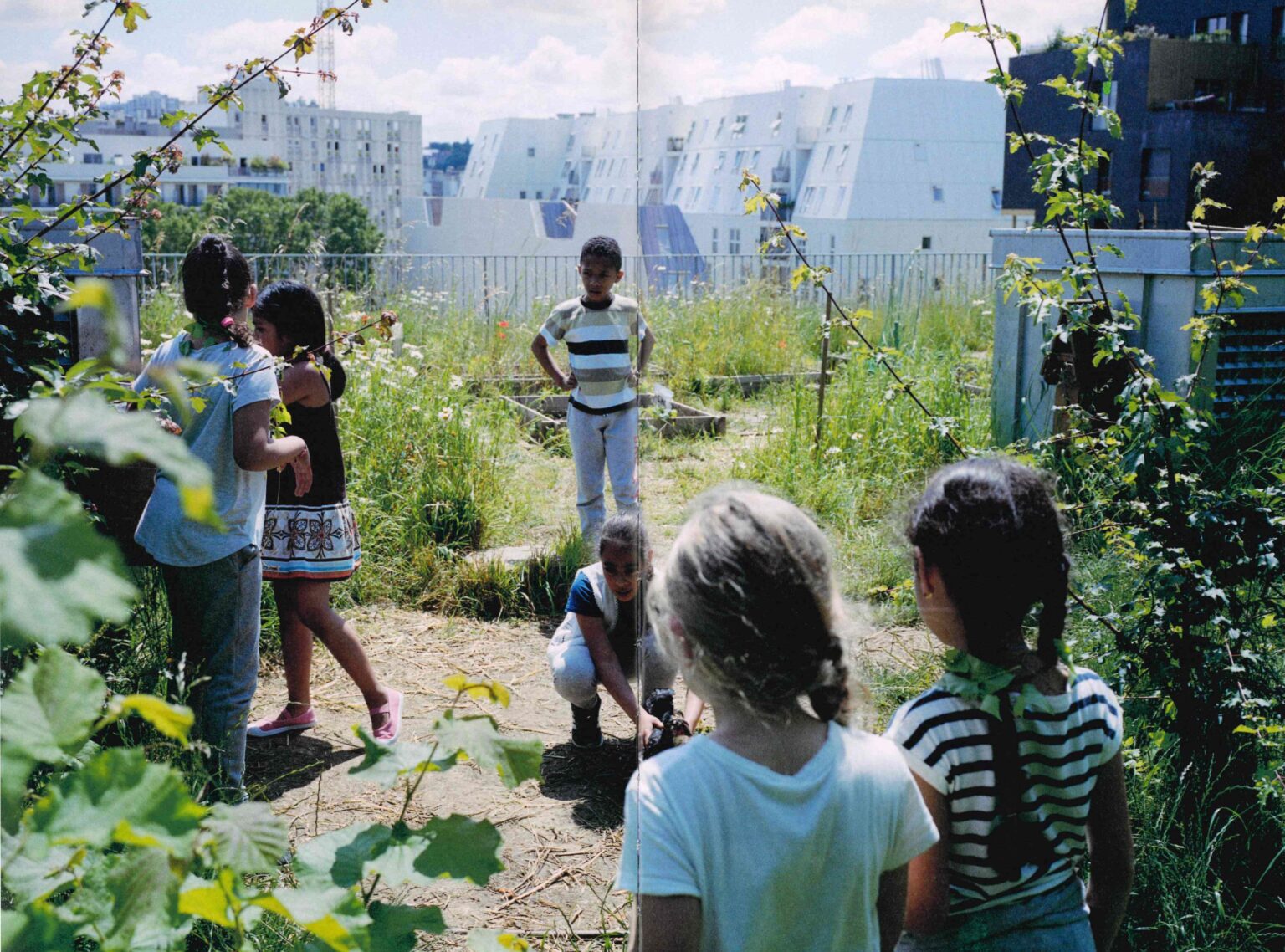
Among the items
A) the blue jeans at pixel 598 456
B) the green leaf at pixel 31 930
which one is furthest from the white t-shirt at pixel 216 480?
the blue jeans at pixel 598 456

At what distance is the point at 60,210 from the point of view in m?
2.37

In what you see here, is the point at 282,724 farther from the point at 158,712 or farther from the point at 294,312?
the point at 158,712

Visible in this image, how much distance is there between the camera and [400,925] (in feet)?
3.25

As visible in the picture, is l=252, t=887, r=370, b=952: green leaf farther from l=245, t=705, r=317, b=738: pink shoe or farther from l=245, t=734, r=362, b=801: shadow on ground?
l=245, t=705, r=317, b=738: pink shoe

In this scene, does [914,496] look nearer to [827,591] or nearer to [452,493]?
[827,591]

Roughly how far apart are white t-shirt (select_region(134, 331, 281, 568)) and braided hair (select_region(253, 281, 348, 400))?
0.55 m

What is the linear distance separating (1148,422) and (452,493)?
3.46m

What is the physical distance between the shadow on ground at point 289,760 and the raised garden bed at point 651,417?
2732 millimetres

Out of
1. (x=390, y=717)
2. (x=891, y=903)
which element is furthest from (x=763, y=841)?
(x=390, y=717)

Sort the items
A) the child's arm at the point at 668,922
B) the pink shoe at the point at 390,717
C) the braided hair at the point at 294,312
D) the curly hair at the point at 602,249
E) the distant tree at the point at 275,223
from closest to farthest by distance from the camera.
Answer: the child's arm at the point at 668,922 < the braided hair at the point at 294,312 < the pink shoe at the point at 390,717 < the curly hair at the point at 602,249 < the distant tree at the point at 275,223

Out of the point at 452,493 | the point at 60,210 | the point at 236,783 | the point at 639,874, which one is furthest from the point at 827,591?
the point at 452,493

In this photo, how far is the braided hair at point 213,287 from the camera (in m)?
2.61

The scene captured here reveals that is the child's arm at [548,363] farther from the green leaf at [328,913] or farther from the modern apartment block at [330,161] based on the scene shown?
the modern apartment block at [330,161]

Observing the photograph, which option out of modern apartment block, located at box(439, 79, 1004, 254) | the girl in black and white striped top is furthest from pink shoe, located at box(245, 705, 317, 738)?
the girl in black and white striped top
